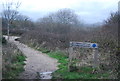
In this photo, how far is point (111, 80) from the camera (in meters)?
8.85

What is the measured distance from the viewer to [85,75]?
9953 mm

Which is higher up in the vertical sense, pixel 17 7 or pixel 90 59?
pixel 17 7

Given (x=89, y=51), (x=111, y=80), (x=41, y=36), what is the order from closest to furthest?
(x=111, y=80)
(x=89, y=51)
(x=41, y=36)

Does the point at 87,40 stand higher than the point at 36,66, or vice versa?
the point at 87,40

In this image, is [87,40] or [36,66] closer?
[36,66]

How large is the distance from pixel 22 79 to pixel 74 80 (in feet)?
6.85

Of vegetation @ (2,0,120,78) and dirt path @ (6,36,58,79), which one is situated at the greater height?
vegetation @ (2,0,120,78)

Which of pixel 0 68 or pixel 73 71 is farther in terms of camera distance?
pixel 73 71

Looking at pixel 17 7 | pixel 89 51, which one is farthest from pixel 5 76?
pixel 17 7

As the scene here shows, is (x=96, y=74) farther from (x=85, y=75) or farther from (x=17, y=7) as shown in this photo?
(x=17, y=7)

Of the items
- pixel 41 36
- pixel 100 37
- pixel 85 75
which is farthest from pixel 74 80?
pixel 41 36

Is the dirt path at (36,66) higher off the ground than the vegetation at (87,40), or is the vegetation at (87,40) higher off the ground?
the vegetation at (87,40)

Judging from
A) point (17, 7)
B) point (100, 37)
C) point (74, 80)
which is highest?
point (17, 7)

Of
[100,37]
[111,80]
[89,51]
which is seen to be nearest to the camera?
[111,80]
